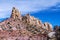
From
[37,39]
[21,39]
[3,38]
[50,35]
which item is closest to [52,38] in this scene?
[50,35]

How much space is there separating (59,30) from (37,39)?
99328mm

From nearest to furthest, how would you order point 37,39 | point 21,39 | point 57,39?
1. point 57,39
2. point 37,39
3. point 21,39

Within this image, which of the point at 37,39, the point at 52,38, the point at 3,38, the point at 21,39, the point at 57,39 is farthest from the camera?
the point at 3,38

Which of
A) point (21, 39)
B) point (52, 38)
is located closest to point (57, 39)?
point (52, 38)

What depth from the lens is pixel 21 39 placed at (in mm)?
142625

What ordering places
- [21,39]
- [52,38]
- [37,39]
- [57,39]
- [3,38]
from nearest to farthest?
[57,39] → [52,38] → [37,39] → [21,39] → [3,38]

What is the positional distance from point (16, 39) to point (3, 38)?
1174 cm

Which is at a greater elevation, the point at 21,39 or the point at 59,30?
the point at 59,30

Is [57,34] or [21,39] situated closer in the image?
[57,34]

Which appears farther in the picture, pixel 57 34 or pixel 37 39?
pixel 37 39

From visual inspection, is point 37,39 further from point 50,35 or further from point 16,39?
point 50,35

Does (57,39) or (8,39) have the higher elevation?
(57,39)

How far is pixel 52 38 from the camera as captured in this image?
109 feet

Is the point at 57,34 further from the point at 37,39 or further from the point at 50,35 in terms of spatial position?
the point at 37,39
